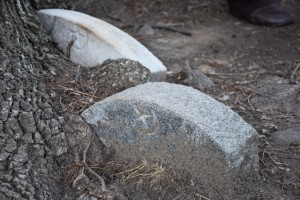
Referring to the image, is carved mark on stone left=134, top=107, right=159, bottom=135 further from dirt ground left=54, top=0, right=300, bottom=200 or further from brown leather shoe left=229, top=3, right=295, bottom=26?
brown leather shoe left=229, top=3, right=295, bottom=26

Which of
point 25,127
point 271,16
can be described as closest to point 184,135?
point 25,127

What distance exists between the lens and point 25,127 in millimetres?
1821

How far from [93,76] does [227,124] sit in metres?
0.72

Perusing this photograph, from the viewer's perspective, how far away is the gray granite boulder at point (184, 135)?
1776 millimetres

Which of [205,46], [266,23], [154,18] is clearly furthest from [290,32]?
[154,18]

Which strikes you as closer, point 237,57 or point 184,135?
point 184,135

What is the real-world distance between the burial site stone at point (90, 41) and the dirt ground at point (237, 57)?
37 cm

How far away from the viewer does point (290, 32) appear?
11.5 ft

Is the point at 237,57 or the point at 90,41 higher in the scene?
the point at 90,41

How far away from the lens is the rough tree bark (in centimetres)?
170

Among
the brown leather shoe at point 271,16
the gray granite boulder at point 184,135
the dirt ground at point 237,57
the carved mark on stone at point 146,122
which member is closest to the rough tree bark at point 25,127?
the gray granite boulder at point 184,135

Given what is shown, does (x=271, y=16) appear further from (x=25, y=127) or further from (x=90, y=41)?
(x=25, y=127)

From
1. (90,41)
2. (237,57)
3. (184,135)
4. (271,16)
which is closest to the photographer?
(184,135)

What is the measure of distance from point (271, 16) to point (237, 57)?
2.13 feet
